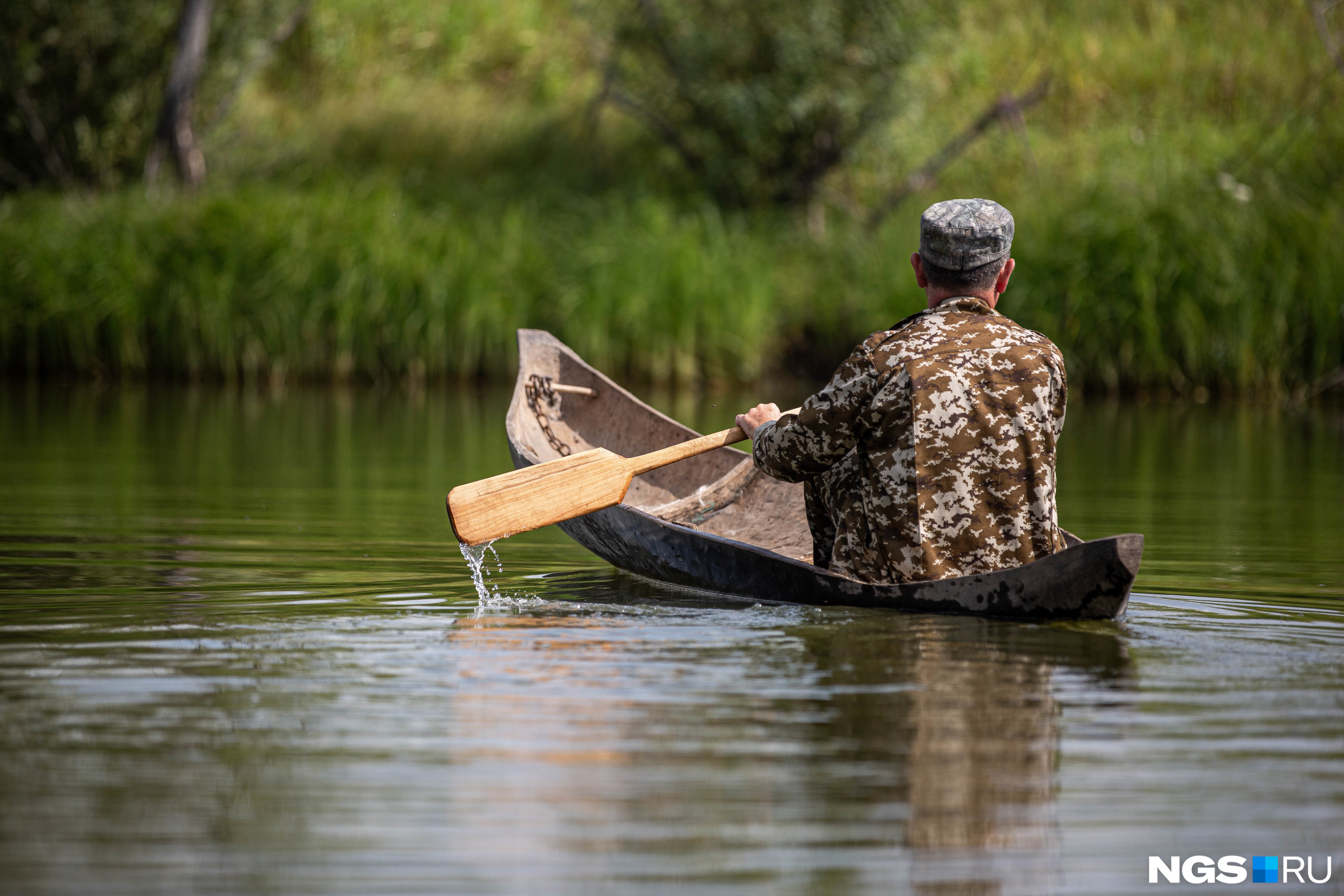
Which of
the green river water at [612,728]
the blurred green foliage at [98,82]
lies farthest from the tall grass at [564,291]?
the green river water at [612,728]

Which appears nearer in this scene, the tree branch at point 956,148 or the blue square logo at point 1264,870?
the blue square logo at point 1264,870

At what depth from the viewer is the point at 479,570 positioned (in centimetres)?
648

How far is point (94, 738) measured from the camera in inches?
145

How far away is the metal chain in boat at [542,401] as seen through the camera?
8.29m

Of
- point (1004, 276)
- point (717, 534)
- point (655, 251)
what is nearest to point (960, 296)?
point (1004, 276)

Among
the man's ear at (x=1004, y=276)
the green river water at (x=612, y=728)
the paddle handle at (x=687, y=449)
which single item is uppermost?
the man's ear at (x=1004, y=276)

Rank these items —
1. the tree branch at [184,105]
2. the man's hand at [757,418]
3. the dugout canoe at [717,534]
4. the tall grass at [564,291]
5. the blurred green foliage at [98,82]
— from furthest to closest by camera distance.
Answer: the blurred green foliage at [98,82] < the tree branch at [184,105] < the tall grass at [564,291] < the man's hand at [757,418] < the dugout canoe at [717,534]

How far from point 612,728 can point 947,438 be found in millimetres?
1649

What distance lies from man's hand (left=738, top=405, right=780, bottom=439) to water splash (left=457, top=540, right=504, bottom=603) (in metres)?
0.90

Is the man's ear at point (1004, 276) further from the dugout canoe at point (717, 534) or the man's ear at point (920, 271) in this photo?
the dugout canoe at point (717, 534)

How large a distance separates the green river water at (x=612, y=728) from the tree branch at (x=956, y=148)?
45.7 feet

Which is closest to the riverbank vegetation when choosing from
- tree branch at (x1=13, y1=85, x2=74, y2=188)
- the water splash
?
tree branch at (x1=13, y1=85, x2=74, y2=188)

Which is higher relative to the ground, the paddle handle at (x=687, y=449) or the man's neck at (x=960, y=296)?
the man's neck at (x=960, y=296)

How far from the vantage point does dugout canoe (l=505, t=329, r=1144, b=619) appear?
502 centimetres
